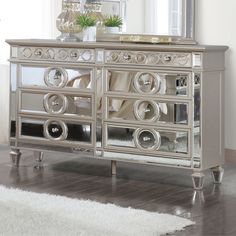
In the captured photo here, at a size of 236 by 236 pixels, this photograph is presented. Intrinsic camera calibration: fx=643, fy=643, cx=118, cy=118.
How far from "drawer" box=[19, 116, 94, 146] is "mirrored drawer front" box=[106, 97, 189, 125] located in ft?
0.72

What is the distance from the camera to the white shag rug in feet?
9.85

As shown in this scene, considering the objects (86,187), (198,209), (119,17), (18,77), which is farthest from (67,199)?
(119,17)

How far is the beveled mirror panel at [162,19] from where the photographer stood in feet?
15.7

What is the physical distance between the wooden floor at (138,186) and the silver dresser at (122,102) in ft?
0.49

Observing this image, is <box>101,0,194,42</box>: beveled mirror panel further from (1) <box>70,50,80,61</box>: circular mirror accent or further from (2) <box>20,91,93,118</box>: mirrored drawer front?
(2) <box>20,91,93,118</box>: mirrored drawer front

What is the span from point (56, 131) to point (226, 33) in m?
1.45

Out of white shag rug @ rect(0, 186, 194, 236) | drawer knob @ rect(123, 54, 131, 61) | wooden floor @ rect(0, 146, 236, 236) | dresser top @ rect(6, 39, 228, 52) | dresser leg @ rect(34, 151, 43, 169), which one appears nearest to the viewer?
white shag rug @ rect(0, 186, 194, 236)

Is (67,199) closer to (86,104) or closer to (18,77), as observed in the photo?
(86,104)

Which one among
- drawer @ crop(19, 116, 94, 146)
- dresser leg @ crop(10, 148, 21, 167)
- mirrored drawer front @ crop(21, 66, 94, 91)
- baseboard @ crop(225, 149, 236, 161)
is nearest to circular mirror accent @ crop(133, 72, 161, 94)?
mirrored drawer front @ crop(21, 66, 94, 91)

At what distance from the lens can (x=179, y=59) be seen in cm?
406

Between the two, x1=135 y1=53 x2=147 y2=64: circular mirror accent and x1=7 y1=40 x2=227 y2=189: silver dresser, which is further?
x1=135 y1=53 x2=147 y2=64: circular mirror accent

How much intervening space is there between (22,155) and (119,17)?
53.5 inches

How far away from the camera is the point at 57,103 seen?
4.60 meters

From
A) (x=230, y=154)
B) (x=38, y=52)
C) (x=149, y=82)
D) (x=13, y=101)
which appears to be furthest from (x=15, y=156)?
(x=230, y=154)
